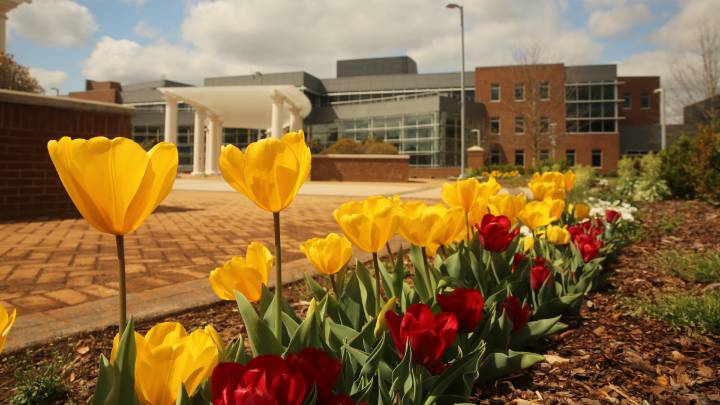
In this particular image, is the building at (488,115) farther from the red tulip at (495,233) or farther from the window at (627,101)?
the red tulip at (495,233)

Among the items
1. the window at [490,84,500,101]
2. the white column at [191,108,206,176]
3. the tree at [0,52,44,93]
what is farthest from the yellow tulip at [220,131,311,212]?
the window at [490,84,500,101]

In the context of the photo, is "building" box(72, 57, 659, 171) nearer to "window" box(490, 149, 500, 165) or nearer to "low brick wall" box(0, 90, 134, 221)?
"window" box(490, 149, 500, 165)

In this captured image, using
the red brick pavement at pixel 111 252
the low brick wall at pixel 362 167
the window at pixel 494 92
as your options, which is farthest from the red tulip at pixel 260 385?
the window at pixel 494 92

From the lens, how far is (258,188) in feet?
3.17

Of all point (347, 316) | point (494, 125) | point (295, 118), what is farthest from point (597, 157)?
point (347, 316)

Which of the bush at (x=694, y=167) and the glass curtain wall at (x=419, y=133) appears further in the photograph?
the glass curtain wall at (x=419, y=133)

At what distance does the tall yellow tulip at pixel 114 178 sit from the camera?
744 mm

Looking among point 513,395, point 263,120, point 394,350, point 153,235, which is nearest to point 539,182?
point 513,395

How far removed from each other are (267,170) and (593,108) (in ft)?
169

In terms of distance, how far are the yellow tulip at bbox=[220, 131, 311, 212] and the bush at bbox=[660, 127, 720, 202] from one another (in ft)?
27.8

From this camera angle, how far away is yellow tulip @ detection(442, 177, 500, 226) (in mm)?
1933

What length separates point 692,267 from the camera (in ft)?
10.2

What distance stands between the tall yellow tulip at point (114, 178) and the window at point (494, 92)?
47700mm

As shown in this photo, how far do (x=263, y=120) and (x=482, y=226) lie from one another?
3306 cm
